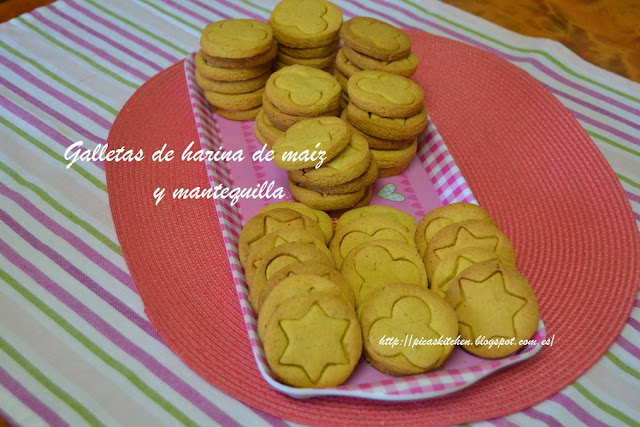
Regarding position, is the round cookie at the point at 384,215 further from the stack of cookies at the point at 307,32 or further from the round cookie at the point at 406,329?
the stack of cookies at the point at 307,32

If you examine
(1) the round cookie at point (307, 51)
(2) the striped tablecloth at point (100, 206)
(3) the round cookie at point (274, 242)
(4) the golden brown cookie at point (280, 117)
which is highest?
(1) the round cookie at point (307, 51)

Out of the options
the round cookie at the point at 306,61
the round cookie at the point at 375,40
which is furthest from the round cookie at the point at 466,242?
the round cookie at the point at 306,61

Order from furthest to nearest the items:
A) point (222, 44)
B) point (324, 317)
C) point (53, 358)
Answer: point (222, 44), point (53, 358), point (324, 317)

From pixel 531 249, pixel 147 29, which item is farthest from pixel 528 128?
pixel 147 29

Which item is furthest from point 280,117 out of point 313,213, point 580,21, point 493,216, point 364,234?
point 580,21

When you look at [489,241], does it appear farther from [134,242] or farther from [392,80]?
[134,242]
